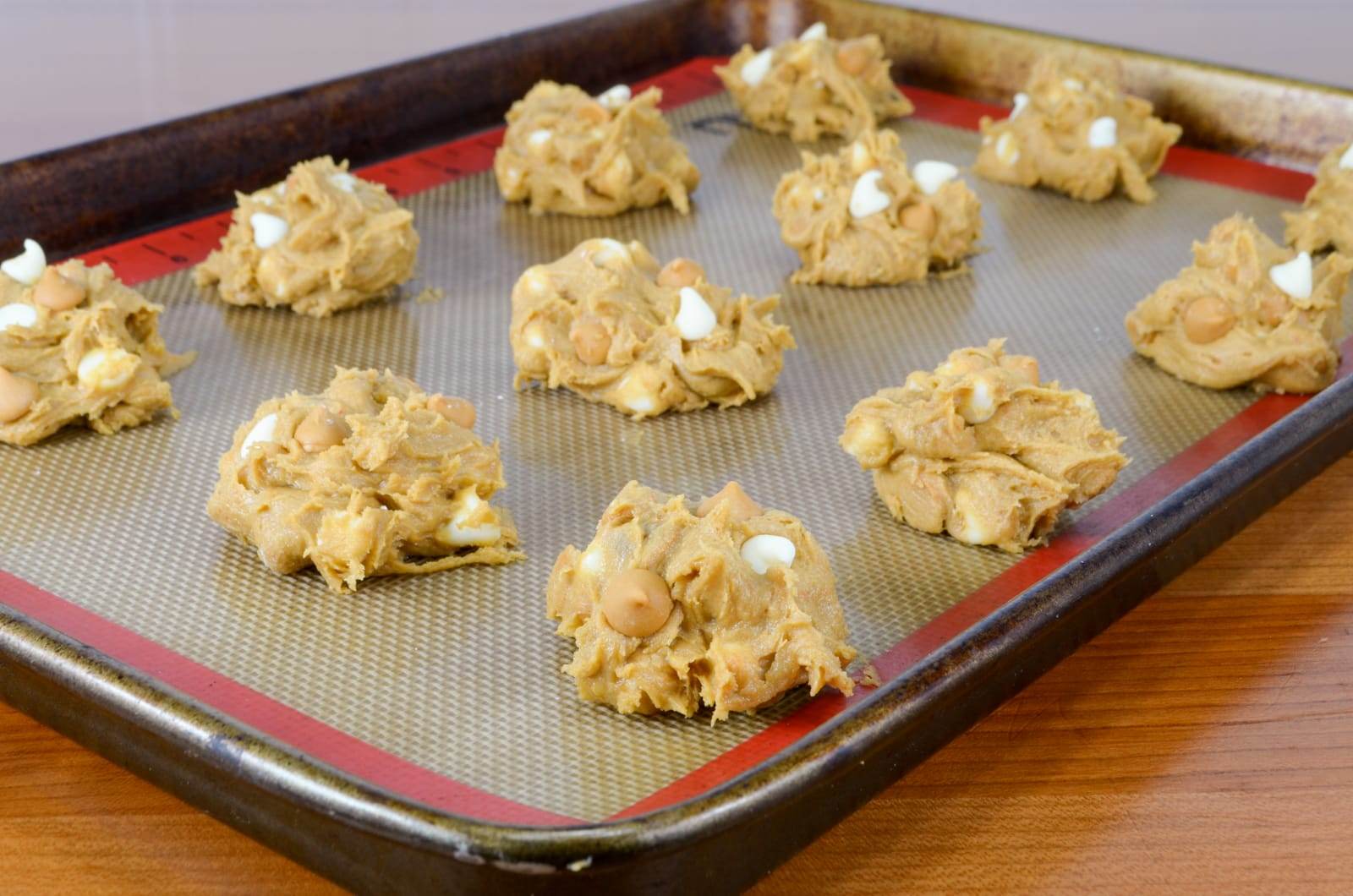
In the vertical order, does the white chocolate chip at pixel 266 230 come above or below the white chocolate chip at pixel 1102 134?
below

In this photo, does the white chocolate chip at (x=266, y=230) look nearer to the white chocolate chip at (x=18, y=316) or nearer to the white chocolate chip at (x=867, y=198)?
the white chocolate chip at (x=18, y=316)

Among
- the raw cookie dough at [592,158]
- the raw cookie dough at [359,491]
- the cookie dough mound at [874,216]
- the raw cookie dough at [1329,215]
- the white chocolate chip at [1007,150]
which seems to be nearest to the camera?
the raw cookie dough at [359,491]

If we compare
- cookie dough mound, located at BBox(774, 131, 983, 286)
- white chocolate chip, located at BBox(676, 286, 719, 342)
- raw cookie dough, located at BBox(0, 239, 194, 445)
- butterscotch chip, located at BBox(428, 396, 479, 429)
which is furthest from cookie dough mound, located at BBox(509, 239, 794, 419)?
raw cookie dough, located at BBox(0, 239, 194, 445)

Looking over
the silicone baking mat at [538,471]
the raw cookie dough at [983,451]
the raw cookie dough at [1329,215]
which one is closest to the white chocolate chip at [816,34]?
the silicone baking mat at [538,471]

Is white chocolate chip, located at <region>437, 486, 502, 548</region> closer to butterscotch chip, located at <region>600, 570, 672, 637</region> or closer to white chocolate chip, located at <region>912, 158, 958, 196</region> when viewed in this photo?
butterscotch chip, located at <region>600, 570, 672, 637</region>

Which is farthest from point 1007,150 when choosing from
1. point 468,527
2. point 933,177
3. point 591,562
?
point 591,562

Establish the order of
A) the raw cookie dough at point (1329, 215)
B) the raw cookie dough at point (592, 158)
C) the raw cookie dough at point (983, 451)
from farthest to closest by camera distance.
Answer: the raw cookie dough at point (592, 158), the raw cookie dough at point (1329, 215), the raw cookie dough at point (983, 451)

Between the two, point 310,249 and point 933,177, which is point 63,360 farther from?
point 933,177
